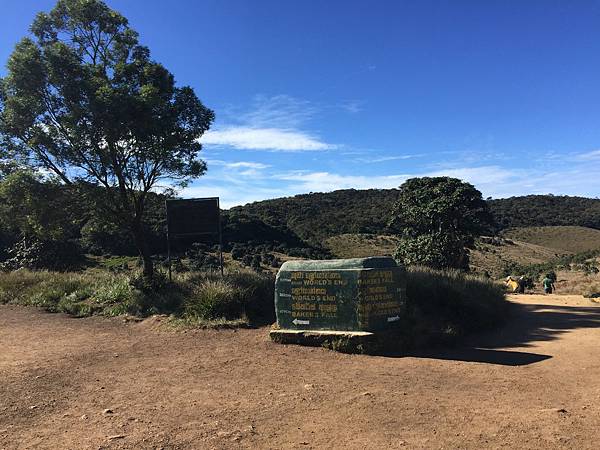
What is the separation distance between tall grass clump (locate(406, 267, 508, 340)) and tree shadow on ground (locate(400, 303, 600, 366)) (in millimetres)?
307

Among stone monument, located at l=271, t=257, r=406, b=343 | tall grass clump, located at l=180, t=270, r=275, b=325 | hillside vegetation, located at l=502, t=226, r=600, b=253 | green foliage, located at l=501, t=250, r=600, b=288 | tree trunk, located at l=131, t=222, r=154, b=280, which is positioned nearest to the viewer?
stone monument, located at l=271, t=257, r=406, b=343

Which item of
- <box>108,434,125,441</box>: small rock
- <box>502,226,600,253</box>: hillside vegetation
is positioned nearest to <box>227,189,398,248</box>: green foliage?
<box>502,226,600,253</box>: hillside vegetation

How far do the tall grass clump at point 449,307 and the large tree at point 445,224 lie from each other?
7.78 meters

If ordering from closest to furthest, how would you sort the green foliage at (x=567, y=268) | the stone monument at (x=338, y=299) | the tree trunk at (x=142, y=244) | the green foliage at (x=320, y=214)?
the stone monument at (x=338, y=299)
the tree trunk at (x=142, y=244)
the green foliage at (x=567, y=268)
the green foliage at (x=320, y=214)

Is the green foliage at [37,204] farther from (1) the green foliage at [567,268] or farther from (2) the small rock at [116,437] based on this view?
(1) the green foliage at [567,268]

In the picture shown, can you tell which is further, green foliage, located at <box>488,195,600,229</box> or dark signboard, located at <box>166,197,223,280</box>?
green foliage, located at <box>488,195,600,229</box>

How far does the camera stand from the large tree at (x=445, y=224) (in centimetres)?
2219

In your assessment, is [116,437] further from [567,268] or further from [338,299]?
[567,268]

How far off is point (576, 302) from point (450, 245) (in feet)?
18.7

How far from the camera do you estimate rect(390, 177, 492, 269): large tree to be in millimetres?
22188

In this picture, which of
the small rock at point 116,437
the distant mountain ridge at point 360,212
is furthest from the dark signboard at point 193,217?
the distant mountain ridge at point 360,212

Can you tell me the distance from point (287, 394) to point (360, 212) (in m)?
62.1

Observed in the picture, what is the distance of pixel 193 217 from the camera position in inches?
600

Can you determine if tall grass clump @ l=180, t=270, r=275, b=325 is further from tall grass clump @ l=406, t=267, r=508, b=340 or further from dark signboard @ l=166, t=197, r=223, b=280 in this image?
tall grass clump @ l=406, t=267, r=508, b=340
